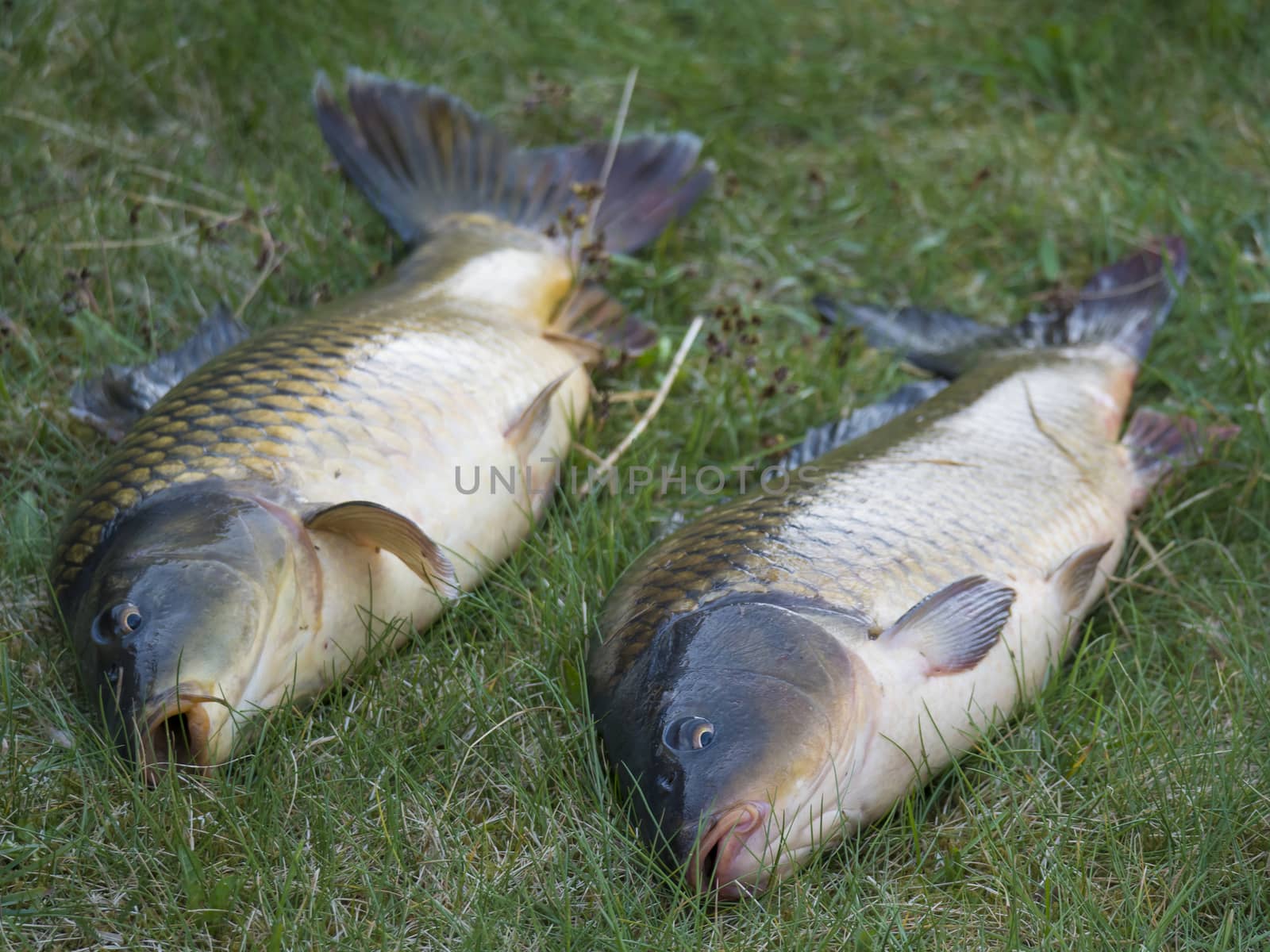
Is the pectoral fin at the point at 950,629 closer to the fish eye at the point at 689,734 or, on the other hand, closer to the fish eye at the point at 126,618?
A: the fish eye at the point at 689,734

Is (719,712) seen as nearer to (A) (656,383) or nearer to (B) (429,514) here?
(B) (429,514)

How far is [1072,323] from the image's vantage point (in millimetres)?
3756

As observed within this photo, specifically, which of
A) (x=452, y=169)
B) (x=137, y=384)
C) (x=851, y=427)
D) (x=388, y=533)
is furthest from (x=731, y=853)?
(x=452, y=169)

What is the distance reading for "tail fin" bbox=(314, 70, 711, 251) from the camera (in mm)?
3998

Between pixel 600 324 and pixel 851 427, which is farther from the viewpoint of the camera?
pixel 600 324

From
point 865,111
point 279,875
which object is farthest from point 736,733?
point 865,111

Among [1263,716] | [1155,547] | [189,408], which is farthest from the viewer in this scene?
A: [1155,547]

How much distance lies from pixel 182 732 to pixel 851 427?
186 cm

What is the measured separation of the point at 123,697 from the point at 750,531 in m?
1.31

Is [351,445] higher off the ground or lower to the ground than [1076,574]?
higher

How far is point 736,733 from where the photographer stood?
7.52 feet

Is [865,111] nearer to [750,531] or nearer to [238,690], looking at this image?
[750,531]

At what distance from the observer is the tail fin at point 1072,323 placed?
3738 millimetres

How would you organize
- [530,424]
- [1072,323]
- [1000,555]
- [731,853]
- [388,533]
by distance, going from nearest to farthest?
[731,853]
[388,533]
[1000,555]
[530,424]
[1072,323]
